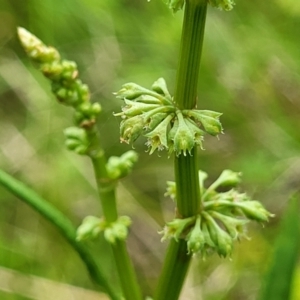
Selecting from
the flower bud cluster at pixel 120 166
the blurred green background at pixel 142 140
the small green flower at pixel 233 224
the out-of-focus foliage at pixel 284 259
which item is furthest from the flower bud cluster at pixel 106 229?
the blurred green background at pixel 142 140

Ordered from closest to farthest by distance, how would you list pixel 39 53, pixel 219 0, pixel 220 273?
pixel 219 0 < pixel 39 53 < pixel 220 273

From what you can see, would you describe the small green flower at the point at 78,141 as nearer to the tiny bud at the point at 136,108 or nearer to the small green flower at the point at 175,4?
the tiny bud at the point at 136,108

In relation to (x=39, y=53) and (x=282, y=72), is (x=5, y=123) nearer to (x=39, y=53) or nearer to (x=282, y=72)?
(x=282, y=72)

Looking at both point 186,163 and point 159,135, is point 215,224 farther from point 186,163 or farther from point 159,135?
point 159,135

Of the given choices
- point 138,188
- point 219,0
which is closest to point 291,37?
point 138,188

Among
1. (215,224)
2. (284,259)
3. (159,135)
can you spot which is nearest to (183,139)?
(159,135)

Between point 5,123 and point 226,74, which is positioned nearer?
point 226,74
